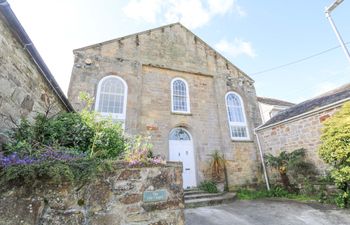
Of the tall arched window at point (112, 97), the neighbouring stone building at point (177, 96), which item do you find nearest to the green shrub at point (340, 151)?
the neighbouring stone building at point (177, 96)

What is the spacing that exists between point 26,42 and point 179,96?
7623 millimetres

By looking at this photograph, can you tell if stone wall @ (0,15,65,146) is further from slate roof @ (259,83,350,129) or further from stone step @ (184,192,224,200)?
slate roof @ (259,83,350,129)

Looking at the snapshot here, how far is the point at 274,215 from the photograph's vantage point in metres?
5.46

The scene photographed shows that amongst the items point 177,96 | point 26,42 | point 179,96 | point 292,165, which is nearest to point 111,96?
point 177,96

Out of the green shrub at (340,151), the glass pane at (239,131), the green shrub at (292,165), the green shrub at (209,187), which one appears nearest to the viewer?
the green shrub at (340,151)

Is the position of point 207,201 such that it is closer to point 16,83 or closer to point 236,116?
point 236,116

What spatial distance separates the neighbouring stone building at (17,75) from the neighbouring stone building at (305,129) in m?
9.80

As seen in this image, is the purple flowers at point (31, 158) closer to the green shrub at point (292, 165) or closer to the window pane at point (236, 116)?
the green shrub at point (292, 165)

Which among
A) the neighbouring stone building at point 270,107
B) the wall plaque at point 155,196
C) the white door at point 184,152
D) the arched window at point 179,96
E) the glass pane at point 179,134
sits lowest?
the wall plaque at point 155,196

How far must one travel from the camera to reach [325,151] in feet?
20.5

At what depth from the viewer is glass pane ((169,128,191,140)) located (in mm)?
9820

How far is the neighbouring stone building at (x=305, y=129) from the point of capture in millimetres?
7605

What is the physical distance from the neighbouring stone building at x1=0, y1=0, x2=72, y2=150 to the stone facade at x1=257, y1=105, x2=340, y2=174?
9813 millimetres

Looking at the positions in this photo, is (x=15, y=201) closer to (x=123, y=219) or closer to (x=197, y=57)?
(x=123, y=219)
